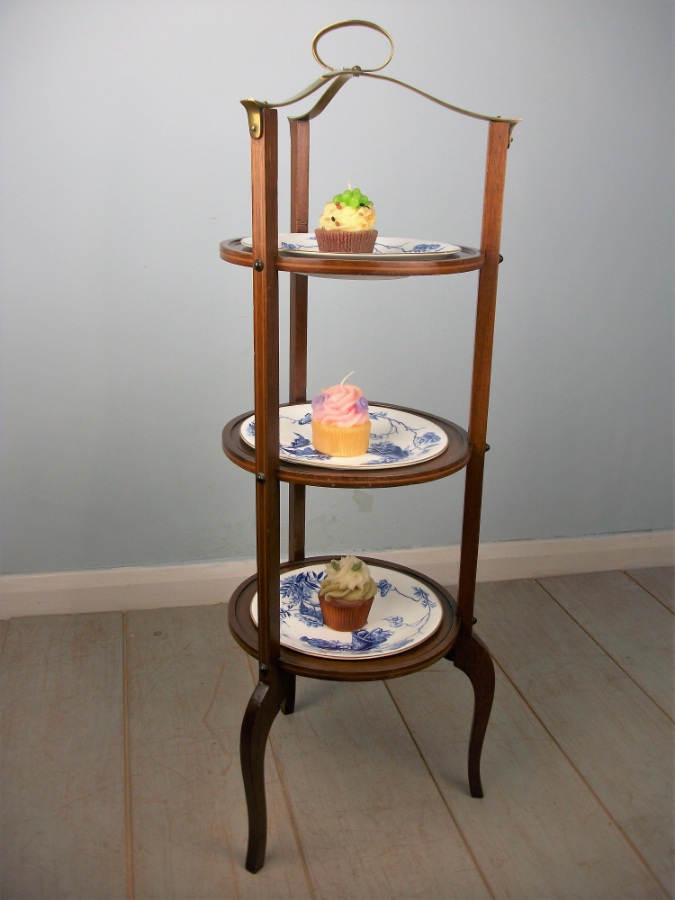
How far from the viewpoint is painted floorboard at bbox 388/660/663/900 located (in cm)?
153

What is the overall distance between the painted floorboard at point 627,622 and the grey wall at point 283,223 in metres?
0.28

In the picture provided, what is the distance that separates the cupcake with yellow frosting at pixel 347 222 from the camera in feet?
4.71

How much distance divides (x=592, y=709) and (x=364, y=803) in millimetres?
593

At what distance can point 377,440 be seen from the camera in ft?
5.30

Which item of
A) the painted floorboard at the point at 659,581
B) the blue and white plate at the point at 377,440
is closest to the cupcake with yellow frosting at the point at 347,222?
the blue and white plate at the point at 377,440

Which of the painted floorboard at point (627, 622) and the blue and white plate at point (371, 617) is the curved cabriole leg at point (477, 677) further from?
the painted floorboard at point (627, 622)

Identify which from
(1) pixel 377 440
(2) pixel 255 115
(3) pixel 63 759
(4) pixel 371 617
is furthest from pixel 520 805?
(2) pixel 255 115

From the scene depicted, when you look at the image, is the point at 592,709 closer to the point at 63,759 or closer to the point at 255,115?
the point at 63,759

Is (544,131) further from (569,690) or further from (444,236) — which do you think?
(569,690)

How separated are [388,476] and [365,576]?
11.0 inches

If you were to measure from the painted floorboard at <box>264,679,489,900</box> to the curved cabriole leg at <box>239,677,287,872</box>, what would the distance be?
102 mm

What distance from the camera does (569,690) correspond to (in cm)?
205

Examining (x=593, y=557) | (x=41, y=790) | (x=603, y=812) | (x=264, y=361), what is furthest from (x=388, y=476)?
(x=593, y=557)

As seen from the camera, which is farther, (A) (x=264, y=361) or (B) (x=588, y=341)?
(B) (x=588, y=341)
